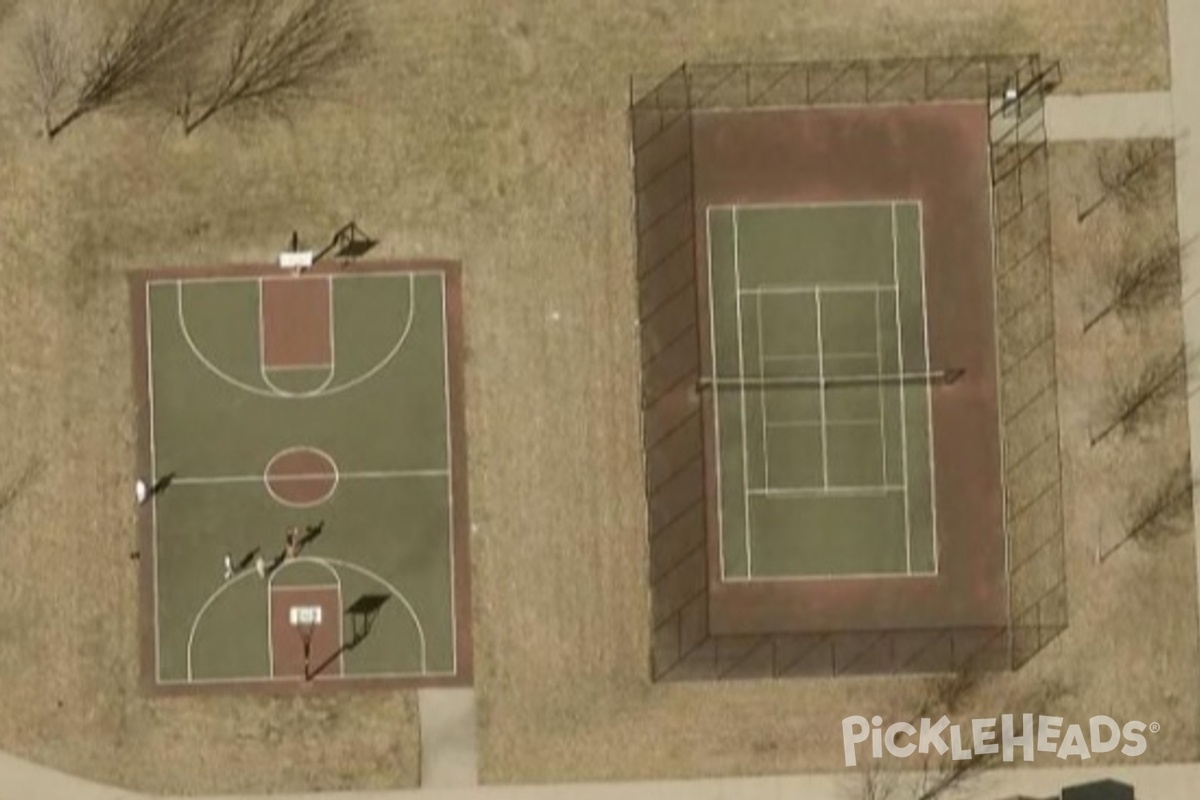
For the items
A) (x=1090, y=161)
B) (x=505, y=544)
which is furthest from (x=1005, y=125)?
(x=505, y=544)

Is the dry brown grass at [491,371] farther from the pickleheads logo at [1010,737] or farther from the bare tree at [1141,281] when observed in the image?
the bare tree at [1141,281]

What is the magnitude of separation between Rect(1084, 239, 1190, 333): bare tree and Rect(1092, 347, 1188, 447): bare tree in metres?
0.70

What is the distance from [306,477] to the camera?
19938 mm

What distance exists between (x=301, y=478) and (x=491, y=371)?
2599 millimetres

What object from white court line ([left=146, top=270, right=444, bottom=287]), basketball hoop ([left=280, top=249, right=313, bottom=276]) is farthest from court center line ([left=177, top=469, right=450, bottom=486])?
basketball hoop ([left=280, top=249, right=313, bottom=276])

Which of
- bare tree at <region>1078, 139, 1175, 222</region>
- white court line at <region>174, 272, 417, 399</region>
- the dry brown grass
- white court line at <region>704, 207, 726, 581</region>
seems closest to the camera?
the dry brown grass

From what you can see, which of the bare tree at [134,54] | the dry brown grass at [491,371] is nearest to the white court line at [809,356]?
the dry brown grass at [491,371]

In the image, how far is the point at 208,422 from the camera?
19.9 m

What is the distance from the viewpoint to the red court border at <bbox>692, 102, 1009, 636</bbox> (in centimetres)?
2020

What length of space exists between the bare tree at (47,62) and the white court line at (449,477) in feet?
16.5

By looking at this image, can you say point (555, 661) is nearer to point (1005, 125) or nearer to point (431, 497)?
point (431, 497)

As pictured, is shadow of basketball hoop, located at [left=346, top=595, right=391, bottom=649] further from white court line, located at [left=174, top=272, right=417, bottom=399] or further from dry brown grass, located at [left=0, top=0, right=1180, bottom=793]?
white court line, located at [left=174, top=272, right=417, bottom=399]

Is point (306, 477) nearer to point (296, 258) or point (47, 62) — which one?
point (296, 258)

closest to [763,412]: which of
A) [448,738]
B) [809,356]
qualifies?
[809,356]
